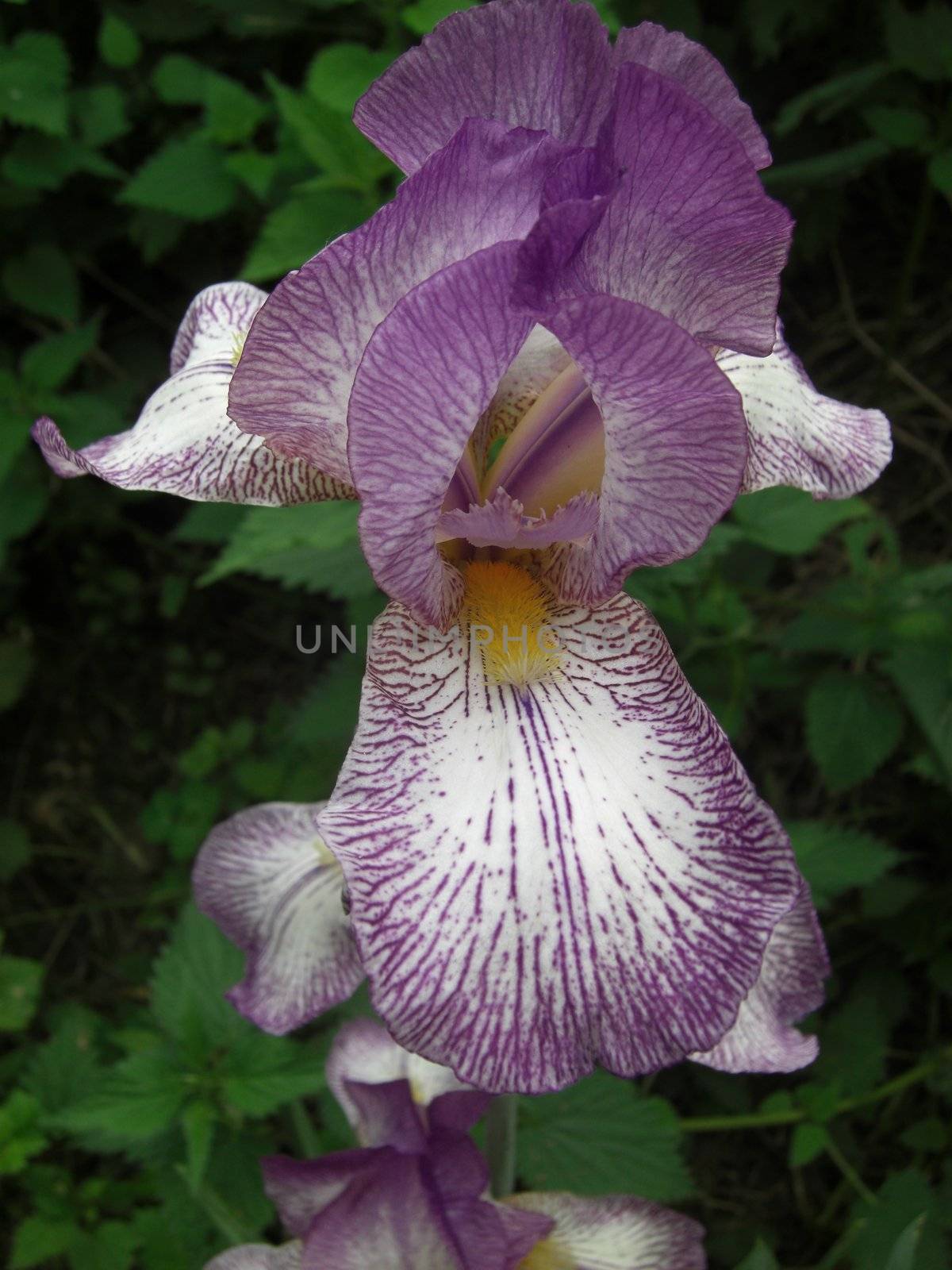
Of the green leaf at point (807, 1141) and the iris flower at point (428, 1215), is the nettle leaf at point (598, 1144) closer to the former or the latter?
the iris flower at point (428, 1215)

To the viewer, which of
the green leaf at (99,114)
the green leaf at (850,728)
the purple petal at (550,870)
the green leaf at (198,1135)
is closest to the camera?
the purple petal at (550,870)

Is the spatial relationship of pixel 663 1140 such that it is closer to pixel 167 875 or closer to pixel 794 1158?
pixel 794 1158

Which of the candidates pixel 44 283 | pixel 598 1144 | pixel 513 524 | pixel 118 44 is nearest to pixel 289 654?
pixel 44 283

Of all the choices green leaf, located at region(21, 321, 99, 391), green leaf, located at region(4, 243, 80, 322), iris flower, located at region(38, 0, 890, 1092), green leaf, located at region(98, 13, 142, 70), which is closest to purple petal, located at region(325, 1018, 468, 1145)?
iris flower, located at region(38, 0, 890, 1092)

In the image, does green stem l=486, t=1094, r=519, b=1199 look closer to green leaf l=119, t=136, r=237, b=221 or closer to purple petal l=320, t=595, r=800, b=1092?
purple petal l=320, t=595, r=800, b=1092

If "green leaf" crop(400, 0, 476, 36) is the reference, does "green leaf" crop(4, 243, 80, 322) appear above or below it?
below

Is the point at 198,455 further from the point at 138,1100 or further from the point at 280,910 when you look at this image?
the point at 138,1100

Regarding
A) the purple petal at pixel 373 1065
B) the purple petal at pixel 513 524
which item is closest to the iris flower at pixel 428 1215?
the purple petal at pixel 373 1065
